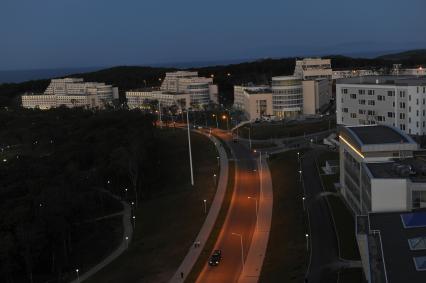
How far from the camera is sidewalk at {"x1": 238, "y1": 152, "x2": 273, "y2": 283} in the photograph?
35875mm

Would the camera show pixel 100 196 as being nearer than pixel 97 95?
Yes

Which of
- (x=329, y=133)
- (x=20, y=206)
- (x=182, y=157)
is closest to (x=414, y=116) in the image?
(x=329, y=133)

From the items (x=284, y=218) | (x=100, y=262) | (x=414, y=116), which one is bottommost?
(x=100, y=262)

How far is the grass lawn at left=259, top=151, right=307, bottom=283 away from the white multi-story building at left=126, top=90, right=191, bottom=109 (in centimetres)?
7607

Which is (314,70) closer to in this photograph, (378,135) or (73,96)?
(378,135)

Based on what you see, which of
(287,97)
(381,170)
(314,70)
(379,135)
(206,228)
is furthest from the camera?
(314,70)

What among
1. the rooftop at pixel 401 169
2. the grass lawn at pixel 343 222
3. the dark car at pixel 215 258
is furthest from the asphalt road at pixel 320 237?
the dark car at pixel 215 258

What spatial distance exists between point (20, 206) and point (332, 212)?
28.5m

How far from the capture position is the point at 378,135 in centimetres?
4669

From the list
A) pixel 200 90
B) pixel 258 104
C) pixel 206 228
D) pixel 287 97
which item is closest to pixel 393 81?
pixel 287 97

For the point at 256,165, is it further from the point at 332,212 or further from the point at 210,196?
the point at 332,212

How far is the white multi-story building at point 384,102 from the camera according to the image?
68.7 metres

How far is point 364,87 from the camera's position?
75.8 m

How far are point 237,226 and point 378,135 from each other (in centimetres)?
1473
